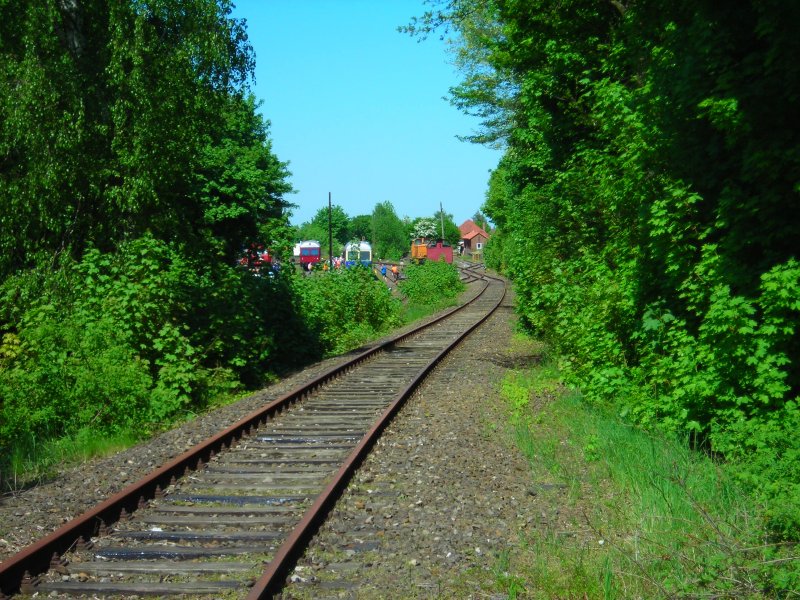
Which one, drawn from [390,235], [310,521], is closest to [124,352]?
[310,521]

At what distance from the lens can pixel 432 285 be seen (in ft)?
152

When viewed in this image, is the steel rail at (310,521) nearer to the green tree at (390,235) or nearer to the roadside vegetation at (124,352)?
the roadside vegetation at (124,352)

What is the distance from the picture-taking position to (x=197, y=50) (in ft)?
52.3

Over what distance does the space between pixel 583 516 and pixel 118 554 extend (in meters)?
3.71

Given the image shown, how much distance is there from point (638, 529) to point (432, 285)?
1582 inches

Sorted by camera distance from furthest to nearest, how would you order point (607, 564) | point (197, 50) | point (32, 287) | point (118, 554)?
point (197, 50) < point (32, 287) < point (118, 554) < point (607, 564)

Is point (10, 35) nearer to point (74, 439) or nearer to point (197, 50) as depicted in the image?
point (197, 50)

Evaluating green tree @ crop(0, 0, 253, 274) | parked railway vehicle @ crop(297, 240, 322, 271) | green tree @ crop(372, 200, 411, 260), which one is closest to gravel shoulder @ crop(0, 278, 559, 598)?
green tree @ crop(0, 0, 253, 274)

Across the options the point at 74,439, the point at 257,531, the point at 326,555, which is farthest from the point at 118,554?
the point at 74,439

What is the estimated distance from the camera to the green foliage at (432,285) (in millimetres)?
→ 44225

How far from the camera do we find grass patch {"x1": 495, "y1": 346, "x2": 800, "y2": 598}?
4.77 metres

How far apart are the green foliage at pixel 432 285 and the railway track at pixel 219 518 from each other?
3169 centimetres

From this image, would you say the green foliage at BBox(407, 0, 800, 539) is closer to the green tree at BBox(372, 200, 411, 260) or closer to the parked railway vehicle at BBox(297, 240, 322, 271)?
the parked railway vehicle at BBox(297, 240, 322, 271)

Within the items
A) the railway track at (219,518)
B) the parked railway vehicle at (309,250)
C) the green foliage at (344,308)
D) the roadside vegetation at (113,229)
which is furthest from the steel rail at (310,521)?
the parked railway vehicle at (309,250)
